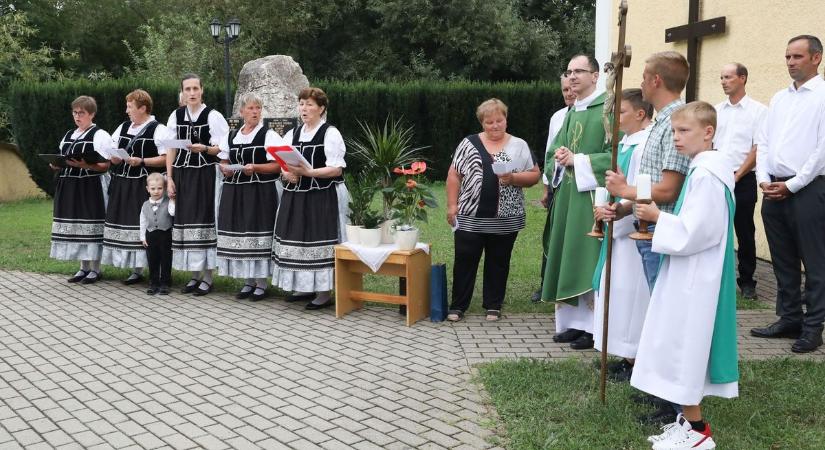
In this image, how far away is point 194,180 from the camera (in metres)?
7.79

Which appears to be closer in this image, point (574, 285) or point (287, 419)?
point (287, 419)

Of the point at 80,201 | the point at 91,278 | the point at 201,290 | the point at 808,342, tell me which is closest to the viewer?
the point at 808,342

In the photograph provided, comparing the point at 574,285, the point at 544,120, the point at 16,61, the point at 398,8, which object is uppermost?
the point at 398,8

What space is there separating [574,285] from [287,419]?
242 centimetres

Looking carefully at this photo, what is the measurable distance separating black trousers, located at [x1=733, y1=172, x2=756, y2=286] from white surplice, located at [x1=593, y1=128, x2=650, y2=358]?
9.88 feet

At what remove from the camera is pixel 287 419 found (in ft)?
15.0

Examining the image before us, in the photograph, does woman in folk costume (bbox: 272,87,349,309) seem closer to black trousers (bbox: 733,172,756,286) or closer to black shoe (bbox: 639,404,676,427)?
black shoe (bbox: 639,404,676,427)

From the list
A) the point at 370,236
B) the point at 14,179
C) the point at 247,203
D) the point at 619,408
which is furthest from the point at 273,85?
the point at 619,408

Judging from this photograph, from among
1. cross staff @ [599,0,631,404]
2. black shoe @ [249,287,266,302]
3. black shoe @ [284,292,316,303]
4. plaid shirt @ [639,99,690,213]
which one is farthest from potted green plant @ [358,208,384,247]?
plaid shirt @ [639,99,690,213]

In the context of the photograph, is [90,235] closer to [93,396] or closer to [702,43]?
[93,396]

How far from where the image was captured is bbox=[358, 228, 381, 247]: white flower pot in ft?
22.3

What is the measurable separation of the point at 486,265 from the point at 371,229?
1.05 m

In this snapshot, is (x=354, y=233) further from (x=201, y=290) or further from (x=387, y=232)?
(x=201, y=290)

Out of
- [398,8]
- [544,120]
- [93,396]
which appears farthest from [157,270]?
[398,8]
